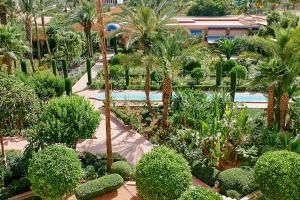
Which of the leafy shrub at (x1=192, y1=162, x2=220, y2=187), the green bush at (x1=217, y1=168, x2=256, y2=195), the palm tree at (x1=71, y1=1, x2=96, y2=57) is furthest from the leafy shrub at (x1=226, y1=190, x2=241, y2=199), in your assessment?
the palm tree at (x1=71, y1=1, x2=96, y2=57)

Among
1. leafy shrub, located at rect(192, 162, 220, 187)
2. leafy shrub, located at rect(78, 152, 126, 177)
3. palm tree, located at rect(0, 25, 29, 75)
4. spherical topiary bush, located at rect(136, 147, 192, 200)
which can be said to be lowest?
leafy shrub, located at rect(192, 162, 220, 187)

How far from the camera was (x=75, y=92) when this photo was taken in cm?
3241

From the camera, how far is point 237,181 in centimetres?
1681

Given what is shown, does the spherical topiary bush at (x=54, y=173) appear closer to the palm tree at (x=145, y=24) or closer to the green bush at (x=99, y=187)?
the green bush at (x=99, y=187)

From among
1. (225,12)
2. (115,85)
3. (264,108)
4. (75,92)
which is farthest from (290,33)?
(225,12)

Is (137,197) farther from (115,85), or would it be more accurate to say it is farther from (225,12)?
(225,12)

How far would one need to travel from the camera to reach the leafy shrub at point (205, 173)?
17.9 metres

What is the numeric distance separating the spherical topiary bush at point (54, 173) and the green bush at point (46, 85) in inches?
477

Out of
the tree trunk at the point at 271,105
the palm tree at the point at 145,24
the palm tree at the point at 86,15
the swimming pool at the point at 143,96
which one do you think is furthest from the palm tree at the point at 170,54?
the palm tree at the point at 86,15

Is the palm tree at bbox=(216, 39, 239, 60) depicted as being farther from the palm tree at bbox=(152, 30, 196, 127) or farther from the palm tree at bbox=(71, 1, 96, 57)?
the palm tree at bbox=(152, 30, 196, 127)

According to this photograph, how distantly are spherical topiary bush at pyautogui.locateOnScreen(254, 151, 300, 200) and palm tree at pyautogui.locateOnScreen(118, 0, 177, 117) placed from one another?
10803mm

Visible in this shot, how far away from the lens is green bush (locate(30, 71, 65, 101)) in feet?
87.0

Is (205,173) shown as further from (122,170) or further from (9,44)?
(9,44)

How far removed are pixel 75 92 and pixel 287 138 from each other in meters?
19.1
